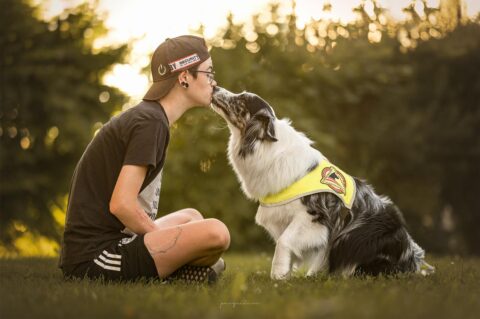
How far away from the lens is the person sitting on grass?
13.3ft

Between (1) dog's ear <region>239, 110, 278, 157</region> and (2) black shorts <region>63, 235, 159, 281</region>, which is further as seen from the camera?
(1) dog's ear <region>239, 110, 278, 157</region>

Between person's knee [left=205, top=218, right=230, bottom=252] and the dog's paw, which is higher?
person's knee [left=205, top=218, right=230, bottom=252]

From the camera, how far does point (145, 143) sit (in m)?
4.05

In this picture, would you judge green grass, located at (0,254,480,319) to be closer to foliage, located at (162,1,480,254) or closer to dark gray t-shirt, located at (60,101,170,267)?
dark gray t-shirt, located at (60,101,170,267)

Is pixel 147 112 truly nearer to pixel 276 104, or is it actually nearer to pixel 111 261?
pixel 111 261

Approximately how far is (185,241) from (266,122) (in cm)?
170

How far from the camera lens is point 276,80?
11.9 m

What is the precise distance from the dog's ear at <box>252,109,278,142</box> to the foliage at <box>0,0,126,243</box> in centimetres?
701

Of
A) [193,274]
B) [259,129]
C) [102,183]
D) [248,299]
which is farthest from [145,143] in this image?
[259,129]

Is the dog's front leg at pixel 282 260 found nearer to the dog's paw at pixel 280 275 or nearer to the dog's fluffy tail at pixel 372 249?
the dog's paw at pixel 280 275

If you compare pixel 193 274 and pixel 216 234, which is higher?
pixel 216 234

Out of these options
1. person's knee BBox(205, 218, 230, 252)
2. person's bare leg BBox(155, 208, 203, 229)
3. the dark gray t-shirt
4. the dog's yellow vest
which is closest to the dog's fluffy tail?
the dog's yellow vest

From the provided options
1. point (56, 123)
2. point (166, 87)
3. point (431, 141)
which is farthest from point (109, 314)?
point (431, 141)

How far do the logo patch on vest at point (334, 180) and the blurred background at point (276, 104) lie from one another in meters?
5.13
